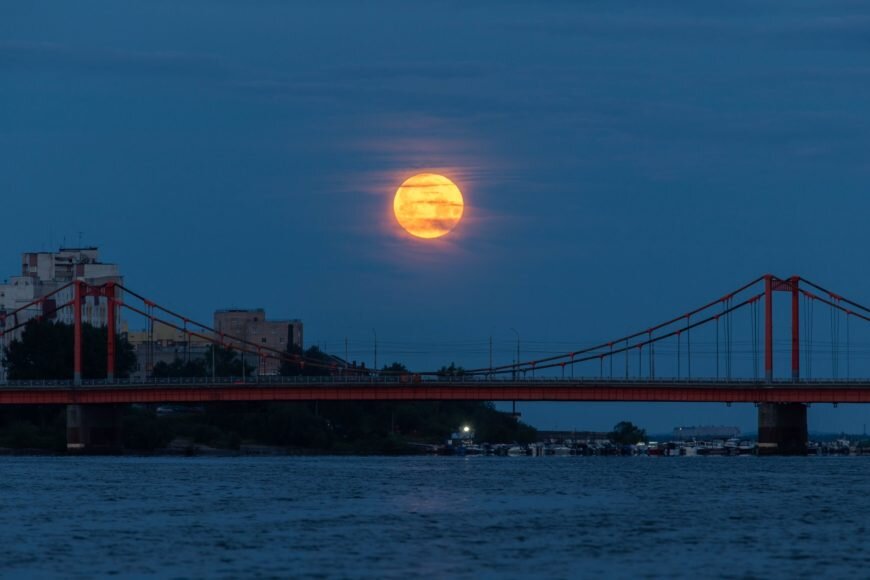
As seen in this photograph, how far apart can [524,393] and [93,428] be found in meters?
44.1

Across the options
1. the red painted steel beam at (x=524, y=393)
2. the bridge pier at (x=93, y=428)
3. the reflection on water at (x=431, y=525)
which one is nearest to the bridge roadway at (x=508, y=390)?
the red painted steel beam at (x=524, y=393)

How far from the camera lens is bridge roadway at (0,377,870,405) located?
6609 inches

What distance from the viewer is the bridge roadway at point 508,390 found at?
16788 centimetres

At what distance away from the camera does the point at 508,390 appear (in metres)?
168

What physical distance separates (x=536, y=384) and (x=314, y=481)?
53102 millimetres

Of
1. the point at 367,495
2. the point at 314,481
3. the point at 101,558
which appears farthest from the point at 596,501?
the point at 101,558

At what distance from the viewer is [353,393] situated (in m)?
171

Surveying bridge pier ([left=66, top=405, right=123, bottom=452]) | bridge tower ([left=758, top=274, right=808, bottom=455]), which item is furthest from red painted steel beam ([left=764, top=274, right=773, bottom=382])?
bridge pier ([left=66, top=405, right=123, bottom=452])

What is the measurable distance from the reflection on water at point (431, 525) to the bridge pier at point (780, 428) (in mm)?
47768

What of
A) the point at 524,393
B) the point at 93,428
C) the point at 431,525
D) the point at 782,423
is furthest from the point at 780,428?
Result: the point at 431,525

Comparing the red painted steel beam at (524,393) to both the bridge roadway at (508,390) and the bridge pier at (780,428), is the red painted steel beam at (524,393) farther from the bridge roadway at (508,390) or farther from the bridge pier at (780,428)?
the bridge pier at (780,428)

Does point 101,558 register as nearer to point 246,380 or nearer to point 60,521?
point 60,521

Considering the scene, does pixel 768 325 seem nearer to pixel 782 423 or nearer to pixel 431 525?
pixel 782 423

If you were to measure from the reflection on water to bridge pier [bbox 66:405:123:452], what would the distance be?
176 ft
